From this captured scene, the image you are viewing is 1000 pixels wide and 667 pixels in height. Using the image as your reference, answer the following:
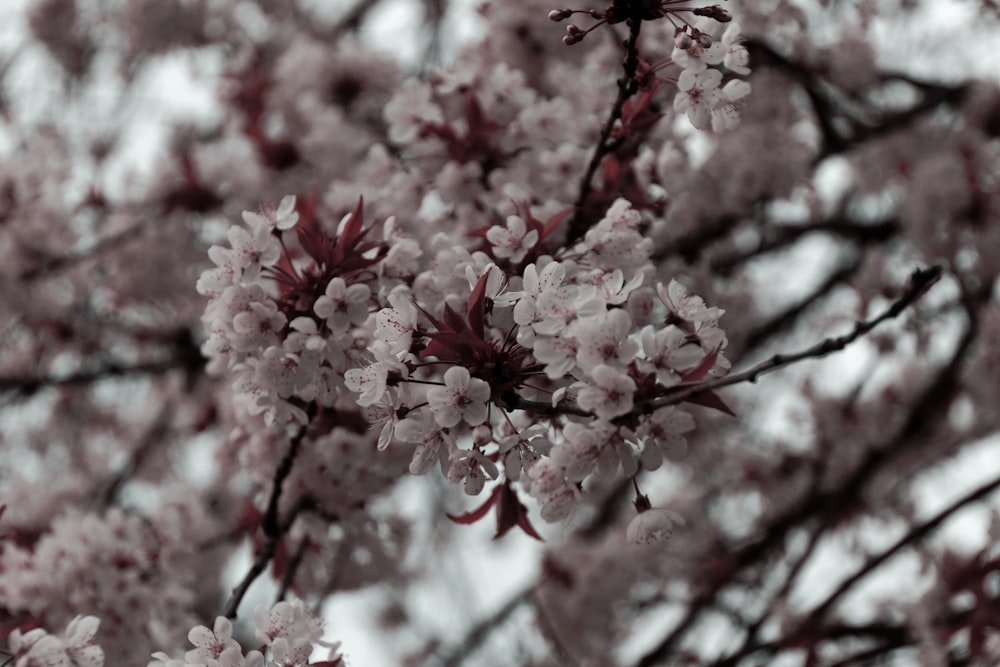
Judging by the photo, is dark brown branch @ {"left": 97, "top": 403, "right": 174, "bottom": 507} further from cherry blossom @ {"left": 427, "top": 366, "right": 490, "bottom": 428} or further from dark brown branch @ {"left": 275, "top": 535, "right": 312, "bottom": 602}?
cherry blossom @ {"left": 427, "top": 366, "right": 490, "bottom": 428}

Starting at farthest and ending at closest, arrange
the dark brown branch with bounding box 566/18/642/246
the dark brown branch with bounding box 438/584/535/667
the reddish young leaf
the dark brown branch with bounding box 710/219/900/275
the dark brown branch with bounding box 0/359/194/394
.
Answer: the dark brown branch with bounding box 438/584/535/667 < the dark brown branch with bounding box 710/219/900/275 < the dark brown branch with bounding box 0/359/194/394 < the reddish young leaf < the dark brown branch with bounding box 566/18/642/246

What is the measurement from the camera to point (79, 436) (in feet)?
14.5

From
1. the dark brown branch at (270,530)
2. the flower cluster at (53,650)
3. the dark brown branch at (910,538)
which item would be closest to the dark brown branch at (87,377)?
the dark brown branch at (270,530)

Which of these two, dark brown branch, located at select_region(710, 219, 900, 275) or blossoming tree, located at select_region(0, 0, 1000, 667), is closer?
blossoming tree, located at select_region(0, 0, 1000, 667)

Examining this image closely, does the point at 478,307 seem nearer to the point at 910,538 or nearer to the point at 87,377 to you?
the point at 910,538

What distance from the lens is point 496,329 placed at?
157cm

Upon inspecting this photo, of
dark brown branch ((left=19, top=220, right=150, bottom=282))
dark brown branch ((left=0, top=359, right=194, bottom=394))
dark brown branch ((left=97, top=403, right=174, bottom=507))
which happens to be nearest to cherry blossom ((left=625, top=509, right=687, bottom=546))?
dark brown branch ((left=0, top=359, right=194, bottom=394))

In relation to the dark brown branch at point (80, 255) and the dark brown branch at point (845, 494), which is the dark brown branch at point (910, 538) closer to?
the dark brown branch at point (845, 494)

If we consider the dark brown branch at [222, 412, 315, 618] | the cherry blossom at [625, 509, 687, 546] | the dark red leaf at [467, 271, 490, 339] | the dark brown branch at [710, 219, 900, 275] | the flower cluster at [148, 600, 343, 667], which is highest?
the dark brown branch at [710, 219, 900, 275]

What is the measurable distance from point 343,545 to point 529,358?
44.5 inches

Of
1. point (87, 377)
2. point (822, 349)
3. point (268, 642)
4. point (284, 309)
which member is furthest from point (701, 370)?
point (87, 377)

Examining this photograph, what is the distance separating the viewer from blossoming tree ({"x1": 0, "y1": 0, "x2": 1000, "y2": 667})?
1481mm

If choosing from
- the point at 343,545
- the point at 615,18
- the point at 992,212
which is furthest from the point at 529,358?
the point at 992,212

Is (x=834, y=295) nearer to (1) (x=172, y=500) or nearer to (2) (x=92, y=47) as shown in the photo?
(1) (x=172, y=500)
